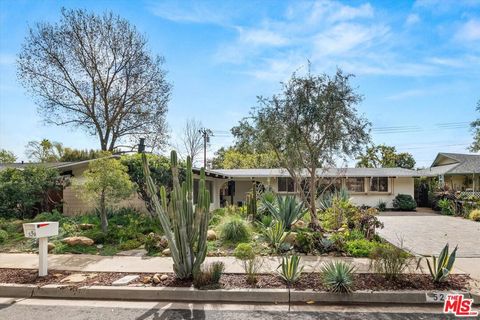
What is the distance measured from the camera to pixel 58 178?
42.5 feet

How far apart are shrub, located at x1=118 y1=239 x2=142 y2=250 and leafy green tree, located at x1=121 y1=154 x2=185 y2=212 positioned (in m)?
3.31

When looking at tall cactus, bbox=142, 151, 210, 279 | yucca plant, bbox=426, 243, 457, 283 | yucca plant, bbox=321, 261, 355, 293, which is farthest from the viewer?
tall cactus, bbox=142, 151, 210, 279

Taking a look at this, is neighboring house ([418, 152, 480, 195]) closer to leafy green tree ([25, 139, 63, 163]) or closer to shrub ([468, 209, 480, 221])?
shrub ([468, 209, 480, 221])

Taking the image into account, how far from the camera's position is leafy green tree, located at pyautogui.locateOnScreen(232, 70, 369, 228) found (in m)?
9.86

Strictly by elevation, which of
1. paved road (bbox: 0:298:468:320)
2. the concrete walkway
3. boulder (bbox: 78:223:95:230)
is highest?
boulder (bbox: 78:223:95:230)

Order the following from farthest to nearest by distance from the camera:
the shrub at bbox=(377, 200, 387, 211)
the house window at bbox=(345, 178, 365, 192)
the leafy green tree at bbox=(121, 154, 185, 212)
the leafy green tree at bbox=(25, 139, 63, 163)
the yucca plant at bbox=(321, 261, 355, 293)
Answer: the leafy green tree at bbox=(25, 139, 63, 163) → the house window at bbox=(345, 178, 365, 192) → the shrub at bbox=(377, 200, 387, 211) → the leafy green tree at bbox=(121, 154, 185, 212) → the yucca plant at bbox=(321, 261, 355, 293)

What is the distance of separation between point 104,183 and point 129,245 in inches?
73.7

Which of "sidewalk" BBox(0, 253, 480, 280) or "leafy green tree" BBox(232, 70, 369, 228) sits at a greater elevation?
"leafy green tree" BBox(232, 70, 369, 228)

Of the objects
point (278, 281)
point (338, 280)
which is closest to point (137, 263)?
point (278, 281)

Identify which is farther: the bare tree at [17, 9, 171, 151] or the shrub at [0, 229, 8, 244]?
the bare tree at [17, 9, 171, 151]

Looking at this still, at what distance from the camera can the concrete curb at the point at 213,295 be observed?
199 inches

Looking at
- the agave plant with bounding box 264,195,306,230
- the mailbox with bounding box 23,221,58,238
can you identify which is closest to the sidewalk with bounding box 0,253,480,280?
the mailbox with bounding box 23,221,58,238

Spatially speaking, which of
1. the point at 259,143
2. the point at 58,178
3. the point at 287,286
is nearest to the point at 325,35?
the point at 259,143

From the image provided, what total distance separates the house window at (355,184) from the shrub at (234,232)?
15.1 metres
